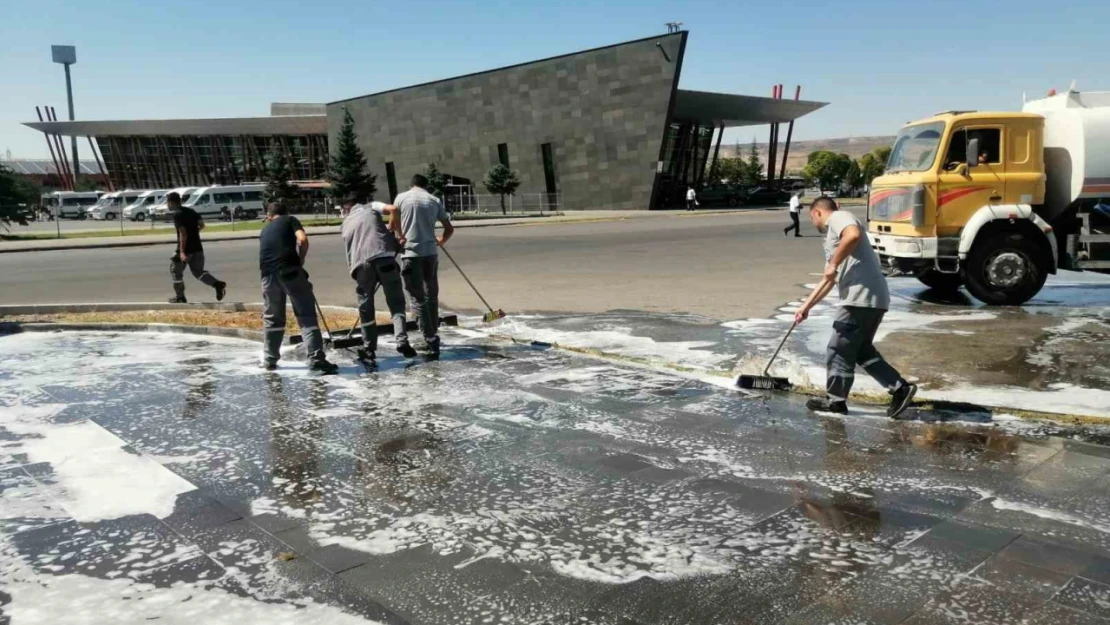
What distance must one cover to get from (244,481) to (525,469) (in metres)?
1.66

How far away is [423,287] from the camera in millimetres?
8562

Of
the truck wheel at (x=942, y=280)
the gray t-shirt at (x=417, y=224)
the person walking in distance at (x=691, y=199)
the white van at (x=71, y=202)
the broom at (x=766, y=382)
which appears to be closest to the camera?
the broom at (x=766, y=382)

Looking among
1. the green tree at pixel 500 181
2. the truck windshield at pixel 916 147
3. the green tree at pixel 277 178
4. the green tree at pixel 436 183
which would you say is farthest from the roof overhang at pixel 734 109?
the truck windshield at pixel 916 147

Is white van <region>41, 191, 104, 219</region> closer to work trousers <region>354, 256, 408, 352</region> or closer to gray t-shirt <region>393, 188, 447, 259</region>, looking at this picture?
gray t-shirt <region>393, 188, 447, 259</region>

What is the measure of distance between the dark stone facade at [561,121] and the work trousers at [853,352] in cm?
4639

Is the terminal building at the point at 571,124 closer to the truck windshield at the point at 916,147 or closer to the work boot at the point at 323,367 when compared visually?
the truck windshield at the point at 916,147

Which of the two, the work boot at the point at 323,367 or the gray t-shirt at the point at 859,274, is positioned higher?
the gray t-shirt at the point at 859,274

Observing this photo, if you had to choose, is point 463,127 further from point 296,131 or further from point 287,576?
point 287,576

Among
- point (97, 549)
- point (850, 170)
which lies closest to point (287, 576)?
point (97, 549)

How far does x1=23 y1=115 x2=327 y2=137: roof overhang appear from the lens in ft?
289

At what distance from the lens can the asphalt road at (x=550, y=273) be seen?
502 inches

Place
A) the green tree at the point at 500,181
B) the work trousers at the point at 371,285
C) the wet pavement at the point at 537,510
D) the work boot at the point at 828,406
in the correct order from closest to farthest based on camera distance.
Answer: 1. the wet pavement at the point at 537,510
2. the work boot at the point at 828,406
3. the work trousers at the point at 371,285
4. the green tree at the point at 500,181

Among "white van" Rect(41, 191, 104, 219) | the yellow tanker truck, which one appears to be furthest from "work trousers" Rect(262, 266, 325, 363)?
"white van" Rect(41, 191, 104, 219)

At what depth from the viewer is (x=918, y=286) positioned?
547 inches
